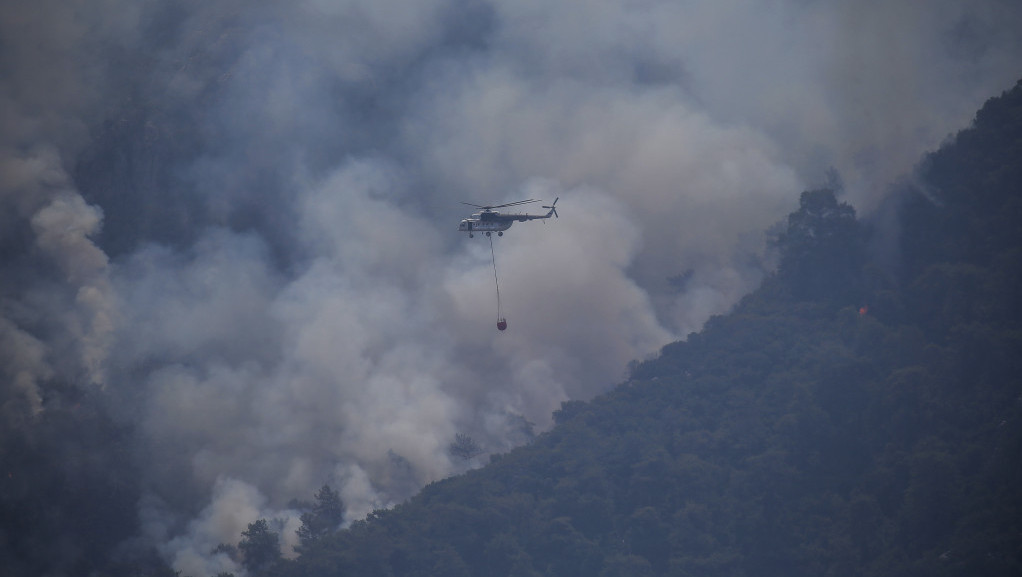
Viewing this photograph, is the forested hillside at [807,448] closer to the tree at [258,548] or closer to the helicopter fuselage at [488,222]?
the tree at [258,548]

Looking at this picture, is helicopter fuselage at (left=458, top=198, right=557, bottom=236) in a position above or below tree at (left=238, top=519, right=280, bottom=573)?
above

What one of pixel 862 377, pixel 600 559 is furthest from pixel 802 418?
pixel 600 559

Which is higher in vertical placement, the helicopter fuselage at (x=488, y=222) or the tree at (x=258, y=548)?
the helicopter fuselage at (x=488, y=222)

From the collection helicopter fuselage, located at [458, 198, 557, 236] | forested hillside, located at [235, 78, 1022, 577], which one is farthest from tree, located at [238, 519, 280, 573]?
helicopter fuselage, located at [458, 198, 557, 236]

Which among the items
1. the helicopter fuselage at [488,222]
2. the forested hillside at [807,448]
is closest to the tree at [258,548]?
the forested hillside at [807,448]

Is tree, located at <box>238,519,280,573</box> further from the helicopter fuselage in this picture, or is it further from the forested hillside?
the helicopter fuselage
